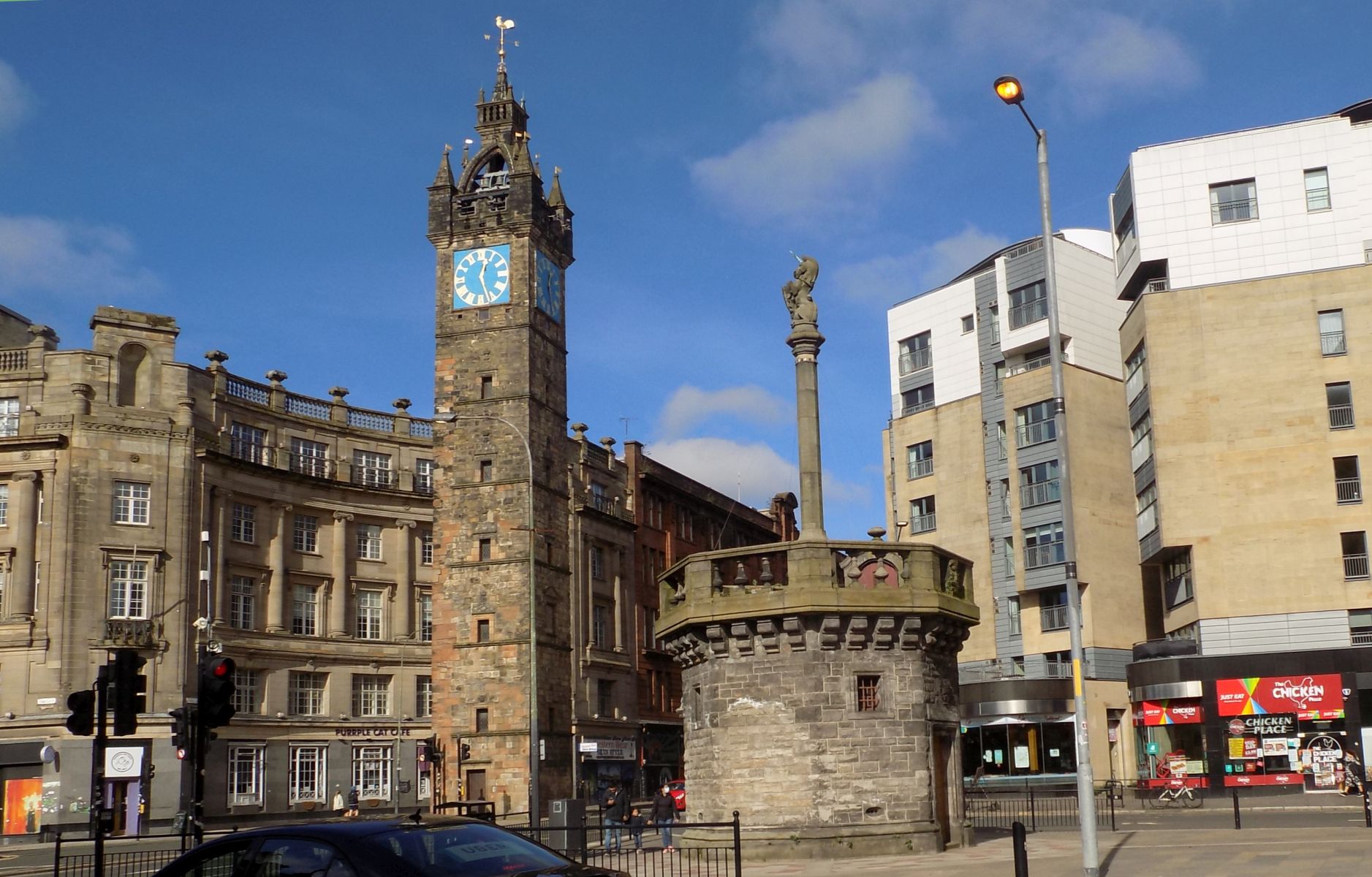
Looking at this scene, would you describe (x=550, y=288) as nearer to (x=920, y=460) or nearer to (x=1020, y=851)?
(x=920, y=460)

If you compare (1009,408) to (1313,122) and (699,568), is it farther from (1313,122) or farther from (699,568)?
(699,568)

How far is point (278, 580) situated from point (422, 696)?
30.0 ft

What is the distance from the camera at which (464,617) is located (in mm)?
57031

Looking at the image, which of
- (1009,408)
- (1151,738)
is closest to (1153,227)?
(1009,408)

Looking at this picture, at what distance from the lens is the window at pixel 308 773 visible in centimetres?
5735

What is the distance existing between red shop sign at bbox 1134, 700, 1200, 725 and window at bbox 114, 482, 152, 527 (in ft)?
124

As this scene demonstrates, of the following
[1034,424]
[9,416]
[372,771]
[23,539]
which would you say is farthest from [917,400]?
[9,416]

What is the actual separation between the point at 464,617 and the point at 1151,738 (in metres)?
27.1

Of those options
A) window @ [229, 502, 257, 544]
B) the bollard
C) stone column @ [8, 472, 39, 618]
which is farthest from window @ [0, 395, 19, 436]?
the bollard

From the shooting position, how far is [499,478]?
57.6 m

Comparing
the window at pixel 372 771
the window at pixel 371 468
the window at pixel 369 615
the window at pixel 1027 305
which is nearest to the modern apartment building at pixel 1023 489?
the window at pixel 1027 305

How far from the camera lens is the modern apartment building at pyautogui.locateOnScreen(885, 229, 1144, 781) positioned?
187 ft

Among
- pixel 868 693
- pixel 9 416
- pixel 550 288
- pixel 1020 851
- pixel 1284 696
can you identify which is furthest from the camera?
pixel 550 288

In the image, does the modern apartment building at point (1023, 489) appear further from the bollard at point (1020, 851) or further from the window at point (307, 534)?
the bollard at point (1020, 851)
